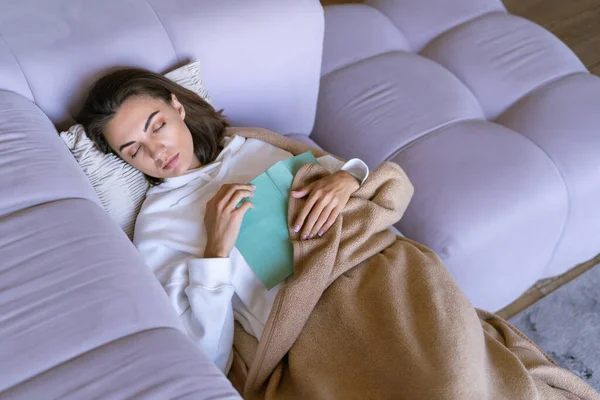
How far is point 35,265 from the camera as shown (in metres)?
0.84

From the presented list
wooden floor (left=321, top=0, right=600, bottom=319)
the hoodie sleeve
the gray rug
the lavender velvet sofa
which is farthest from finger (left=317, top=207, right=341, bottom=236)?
wooden floor (left=321, top=0, right=600, bottom=319)

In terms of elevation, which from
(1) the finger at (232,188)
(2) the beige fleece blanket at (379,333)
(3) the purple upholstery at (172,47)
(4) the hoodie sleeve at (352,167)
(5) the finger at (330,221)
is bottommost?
(2) the beige fleece blanket at (379,333)

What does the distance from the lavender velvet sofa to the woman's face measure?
12cm

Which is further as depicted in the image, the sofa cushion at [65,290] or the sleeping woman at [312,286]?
the sleeping woman at [312,286]

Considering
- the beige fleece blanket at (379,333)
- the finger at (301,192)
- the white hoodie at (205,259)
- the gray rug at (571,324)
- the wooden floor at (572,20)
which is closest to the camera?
the beige fleece blanket at (379,333)

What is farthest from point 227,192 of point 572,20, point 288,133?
point 572,20

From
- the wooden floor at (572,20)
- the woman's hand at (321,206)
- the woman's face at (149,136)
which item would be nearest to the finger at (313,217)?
the woman's hand at (321,206)

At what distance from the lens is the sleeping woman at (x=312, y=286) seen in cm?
94

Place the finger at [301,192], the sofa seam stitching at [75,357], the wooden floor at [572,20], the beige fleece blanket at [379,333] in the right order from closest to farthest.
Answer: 1. the sofa seam stitching at [75,357]
2. the beige fleece blanket at [379,333]
3. the finger at [301,192]
4. the wooden floor at [572,20]

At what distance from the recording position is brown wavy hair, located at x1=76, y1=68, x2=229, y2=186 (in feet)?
3.67

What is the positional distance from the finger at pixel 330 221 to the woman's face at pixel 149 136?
366mm

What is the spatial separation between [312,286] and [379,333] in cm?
16

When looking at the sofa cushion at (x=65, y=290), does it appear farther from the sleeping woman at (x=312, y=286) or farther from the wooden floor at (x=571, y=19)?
the wooden floor at (x=571, y=19)

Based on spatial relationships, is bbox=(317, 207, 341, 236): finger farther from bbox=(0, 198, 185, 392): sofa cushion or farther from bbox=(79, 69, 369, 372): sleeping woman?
bbox=(0, 198, 185, 392): sofa cushion
